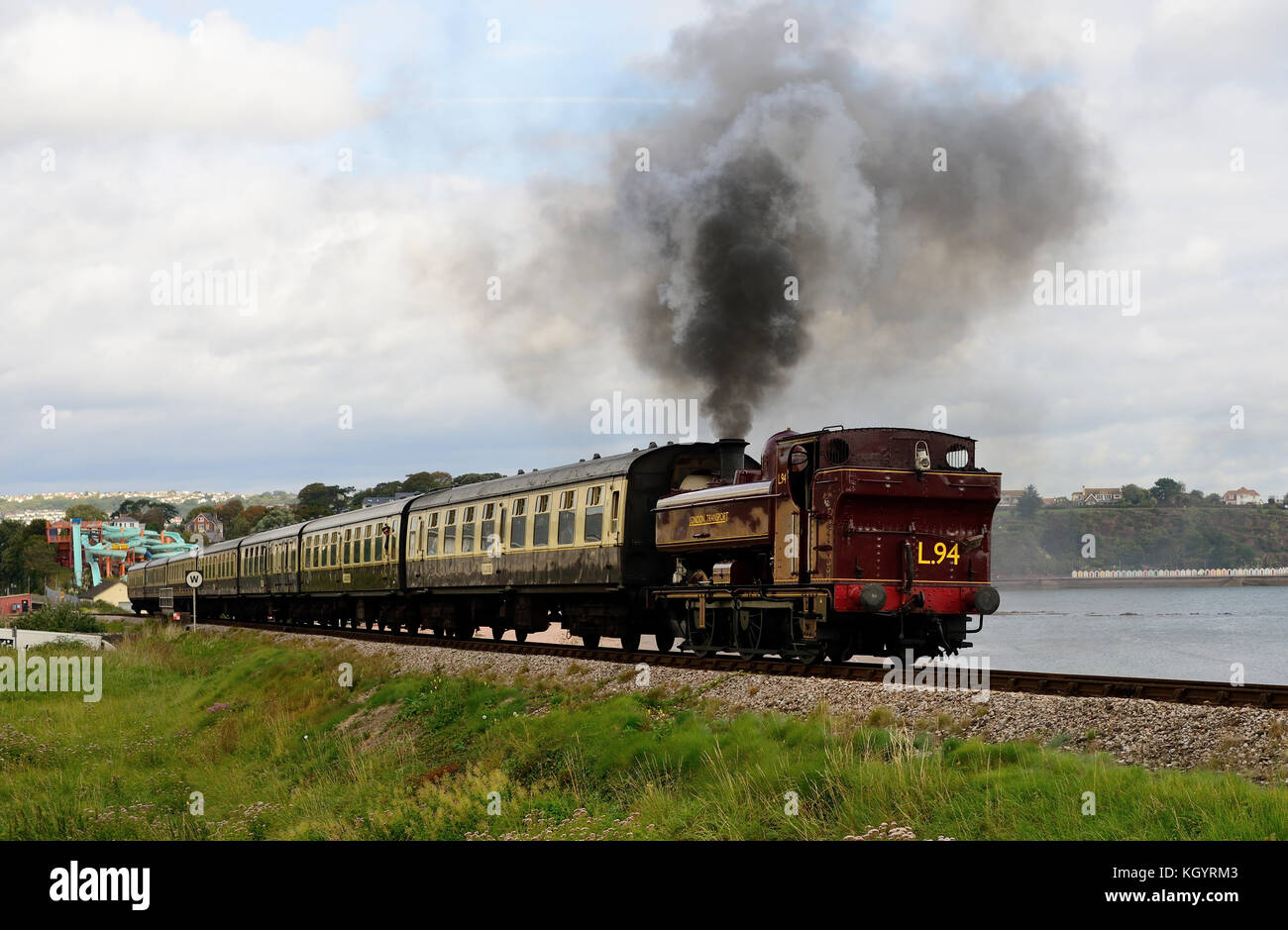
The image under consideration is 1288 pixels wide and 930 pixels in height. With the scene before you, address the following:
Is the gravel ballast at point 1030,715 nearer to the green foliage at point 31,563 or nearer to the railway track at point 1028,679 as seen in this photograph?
the railway track at point 1028,679

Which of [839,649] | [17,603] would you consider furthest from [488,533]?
[17,603]

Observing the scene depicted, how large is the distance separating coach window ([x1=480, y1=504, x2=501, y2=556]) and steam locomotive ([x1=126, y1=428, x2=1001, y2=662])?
56 millimetres

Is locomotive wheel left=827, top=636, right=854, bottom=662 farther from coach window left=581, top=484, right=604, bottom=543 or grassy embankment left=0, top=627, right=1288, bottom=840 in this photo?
coach window left=581, top=484, right=604, bottom=543

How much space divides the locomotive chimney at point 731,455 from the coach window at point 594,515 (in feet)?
7.96

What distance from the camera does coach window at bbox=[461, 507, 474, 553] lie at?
29516mm

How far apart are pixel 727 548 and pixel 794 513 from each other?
2.07 m

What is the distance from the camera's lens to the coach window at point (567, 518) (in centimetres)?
2434

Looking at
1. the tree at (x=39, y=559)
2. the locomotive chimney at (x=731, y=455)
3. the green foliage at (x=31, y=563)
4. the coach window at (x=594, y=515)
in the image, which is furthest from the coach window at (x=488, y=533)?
the tree at (x=39, y=559)

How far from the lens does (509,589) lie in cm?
2741

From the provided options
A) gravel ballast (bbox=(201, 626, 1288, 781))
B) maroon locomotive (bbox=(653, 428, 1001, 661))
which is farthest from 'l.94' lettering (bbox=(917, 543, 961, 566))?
gravel ballast (bbox=(201, 626, 1288, 781))

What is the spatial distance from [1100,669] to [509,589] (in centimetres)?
3952

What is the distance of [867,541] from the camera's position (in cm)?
1736
